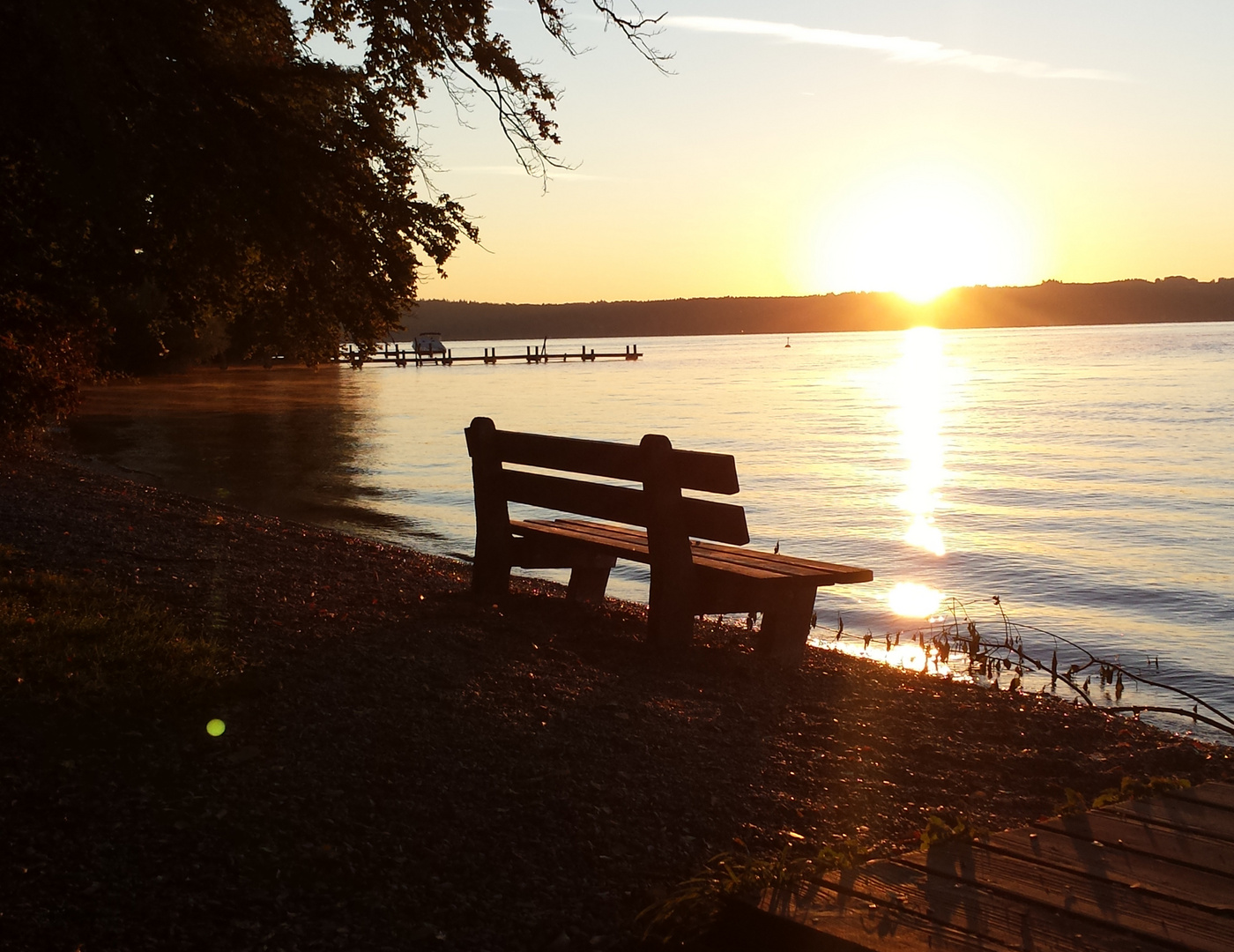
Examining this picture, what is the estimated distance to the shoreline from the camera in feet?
11.9

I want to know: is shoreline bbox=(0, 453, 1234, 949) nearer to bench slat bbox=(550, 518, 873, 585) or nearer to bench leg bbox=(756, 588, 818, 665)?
bench leg bbox=(756, 588, 818, 665)

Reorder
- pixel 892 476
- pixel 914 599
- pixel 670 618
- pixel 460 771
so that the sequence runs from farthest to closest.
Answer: pixel 892 476 → pixel 914 599 → pixel 670 618 → pixel 460 771

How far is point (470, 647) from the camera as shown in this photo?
6887 mm

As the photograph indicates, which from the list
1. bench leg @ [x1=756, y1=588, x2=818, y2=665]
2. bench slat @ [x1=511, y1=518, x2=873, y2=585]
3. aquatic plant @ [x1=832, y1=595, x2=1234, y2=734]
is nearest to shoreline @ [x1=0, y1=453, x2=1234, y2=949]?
bench leg @ [x1=756, y1=588, x2=818, y2=665]

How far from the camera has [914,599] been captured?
14.5 metres

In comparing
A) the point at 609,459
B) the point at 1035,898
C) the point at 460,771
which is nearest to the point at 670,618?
the point at 609,459

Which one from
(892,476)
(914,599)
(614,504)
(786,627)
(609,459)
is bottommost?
(892,476)

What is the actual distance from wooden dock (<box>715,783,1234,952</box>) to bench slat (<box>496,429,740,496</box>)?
2811 mm

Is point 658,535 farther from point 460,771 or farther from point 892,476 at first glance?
point 892,476

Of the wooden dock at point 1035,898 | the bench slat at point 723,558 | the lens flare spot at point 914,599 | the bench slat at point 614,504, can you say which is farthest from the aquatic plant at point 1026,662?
the wooden dock at point 1035,898

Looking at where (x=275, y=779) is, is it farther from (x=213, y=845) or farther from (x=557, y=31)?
(x=557, y=31)

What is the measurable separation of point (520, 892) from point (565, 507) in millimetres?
4130

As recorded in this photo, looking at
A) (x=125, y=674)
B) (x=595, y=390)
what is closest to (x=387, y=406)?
(x=595, y=390)

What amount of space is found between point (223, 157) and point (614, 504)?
3.54m
